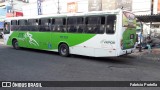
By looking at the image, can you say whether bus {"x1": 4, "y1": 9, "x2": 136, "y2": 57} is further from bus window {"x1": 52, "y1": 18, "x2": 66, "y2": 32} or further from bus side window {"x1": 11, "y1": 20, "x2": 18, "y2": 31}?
bus side window {"x1": 11, "y1": 20, "x2": 18, "y2": 31}

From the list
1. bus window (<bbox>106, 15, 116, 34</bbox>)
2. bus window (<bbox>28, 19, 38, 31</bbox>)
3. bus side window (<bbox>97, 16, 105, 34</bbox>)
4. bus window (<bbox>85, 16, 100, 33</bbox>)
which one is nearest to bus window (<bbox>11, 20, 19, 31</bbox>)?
bus window (<bbox>28, 19, 38, 31</bbox>)

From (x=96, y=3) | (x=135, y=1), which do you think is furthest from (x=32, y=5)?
(x=135, y=1)

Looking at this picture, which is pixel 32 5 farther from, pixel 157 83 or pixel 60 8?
pixel 157 83

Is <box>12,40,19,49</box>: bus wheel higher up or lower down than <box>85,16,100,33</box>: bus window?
lower down

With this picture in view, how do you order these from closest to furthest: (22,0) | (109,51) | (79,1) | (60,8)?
(109,51)
(79,1)
(60,8)
(22,0)

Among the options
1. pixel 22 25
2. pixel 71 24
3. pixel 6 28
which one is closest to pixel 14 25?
pixel 22 25

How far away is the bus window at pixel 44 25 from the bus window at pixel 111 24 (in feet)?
16.3

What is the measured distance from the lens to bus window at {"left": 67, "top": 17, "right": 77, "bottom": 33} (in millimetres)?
12691

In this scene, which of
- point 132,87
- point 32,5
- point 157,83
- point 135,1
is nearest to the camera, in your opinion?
point 132,87

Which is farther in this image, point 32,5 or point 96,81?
point 32,5

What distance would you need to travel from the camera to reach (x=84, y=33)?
12.1 metres

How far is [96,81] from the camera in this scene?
23.9 feet

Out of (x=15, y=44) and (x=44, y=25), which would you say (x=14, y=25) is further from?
(x=44, y=25)

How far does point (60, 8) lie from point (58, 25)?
771 inches
